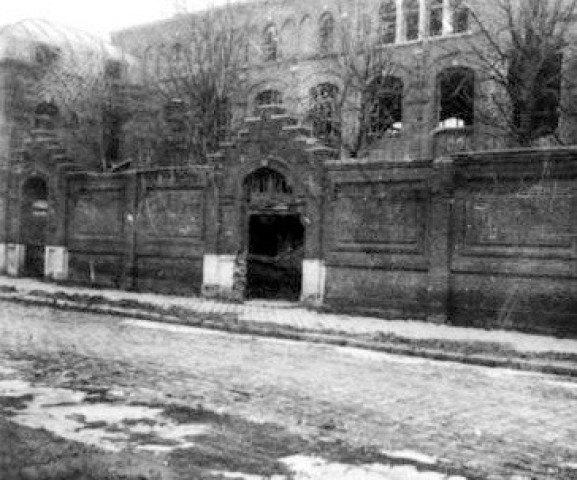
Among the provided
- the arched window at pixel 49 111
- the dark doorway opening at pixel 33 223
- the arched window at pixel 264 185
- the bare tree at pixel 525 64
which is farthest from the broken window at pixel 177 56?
the arched window at pixel 264 185

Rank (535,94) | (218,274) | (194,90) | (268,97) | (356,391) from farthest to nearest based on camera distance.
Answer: (268,97)
(194,90)
(535,94)
(218,274)
(356,391)

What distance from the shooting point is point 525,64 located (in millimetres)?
23125

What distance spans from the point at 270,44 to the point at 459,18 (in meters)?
9.51

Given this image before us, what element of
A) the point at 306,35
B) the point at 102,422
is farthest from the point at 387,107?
the point at 102,422

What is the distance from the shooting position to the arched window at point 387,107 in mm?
27875

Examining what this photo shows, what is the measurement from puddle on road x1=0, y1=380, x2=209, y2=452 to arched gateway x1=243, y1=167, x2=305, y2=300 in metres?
11.4

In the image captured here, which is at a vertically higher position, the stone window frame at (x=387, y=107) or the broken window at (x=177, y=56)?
the broken window at (x=177, y=56)

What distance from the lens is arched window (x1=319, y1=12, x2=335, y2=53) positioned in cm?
3172

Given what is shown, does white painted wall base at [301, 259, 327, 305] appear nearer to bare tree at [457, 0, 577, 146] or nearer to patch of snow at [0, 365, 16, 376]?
patch of snow at [0, 365, 16, 376]

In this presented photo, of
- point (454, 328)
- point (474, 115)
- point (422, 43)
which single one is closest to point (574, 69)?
point (474, 115)

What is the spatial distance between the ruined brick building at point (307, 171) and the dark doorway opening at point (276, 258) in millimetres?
62

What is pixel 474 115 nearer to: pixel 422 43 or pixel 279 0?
pixel 422 43

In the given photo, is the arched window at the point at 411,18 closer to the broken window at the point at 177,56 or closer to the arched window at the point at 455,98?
the arched window at the point at 455,98

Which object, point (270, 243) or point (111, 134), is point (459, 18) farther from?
point (111, 134)
